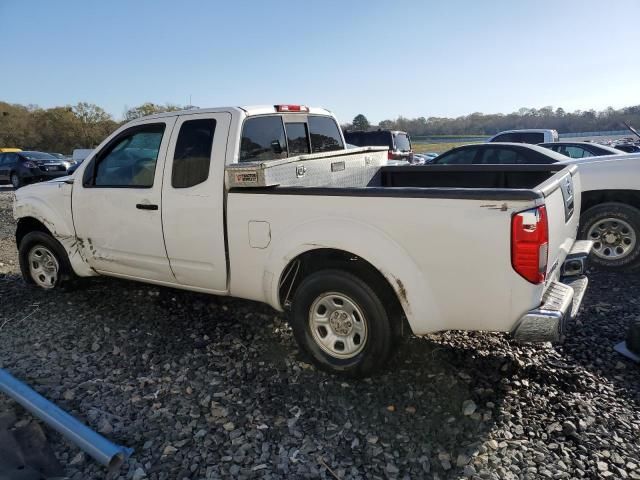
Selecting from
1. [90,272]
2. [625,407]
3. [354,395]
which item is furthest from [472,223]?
[90,272]

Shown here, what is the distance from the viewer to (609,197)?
5512 mm

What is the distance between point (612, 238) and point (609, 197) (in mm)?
495

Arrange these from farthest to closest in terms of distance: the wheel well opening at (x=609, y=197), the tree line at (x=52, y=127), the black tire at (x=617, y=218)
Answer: the tree line at (x=52, y=127) < the wheel well opening at (x=609, y=197) < the black tire at (x=617, y=218)

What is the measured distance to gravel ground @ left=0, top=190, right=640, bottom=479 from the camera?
2.47 m

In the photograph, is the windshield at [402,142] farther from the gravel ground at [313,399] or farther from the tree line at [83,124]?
the tree line at [83,124]

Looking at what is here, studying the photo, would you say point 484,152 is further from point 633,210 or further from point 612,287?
point 612,287

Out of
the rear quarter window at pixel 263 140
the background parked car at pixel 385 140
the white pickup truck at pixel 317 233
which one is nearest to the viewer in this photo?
the white pickup truck at pixel 317 233

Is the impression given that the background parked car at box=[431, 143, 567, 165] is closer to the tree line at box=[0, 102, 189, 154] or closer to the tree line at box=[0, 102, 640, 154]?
the tree line at box=[0, 102, 640, 154]

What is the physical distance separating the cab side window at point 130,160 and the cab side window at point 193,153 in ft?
0.84

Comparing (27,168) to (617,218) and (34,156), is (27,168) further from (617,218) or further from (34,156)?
(617,218)

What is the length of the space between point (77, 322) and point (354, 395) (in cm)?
277

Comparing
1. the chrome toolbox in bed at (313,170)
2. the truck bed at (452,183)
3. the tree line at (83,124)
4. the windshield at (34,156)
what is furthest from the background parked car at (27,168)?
the tree line at (83,124)

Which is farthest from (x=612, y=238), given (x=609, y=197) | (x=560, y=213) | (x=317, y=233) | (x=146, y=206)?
(x=146, y=206)

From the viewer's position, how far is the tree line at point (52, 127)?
173ft
